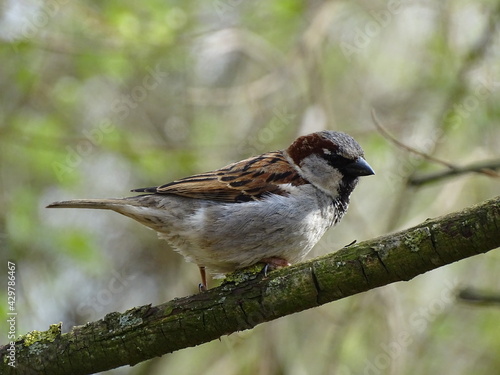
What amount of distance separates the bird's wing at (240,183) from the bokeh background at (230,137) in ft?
3.27

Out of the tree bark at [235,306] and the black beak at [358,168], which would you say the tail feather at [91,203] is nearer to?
the tree bark at [235,306]

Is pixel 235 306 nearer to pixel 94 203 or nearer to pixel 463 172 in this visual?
pixel 94 203

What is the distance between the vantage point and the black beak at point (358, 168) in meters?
3.98

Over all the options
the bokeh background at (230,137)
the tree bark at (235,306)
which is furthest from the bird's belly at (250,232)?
the bokeh background at (230,137)

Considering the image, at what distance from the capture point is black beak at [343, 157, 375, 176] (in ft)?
13.1

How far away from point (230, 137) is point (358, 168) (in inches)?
117

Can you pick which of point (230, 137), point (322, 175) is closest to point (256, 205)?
point (322, 175)

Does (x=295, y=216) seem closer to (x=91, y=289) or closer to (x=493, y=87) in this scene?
(x=493, y=87)

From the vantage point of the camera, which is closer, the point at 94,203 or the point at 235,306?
the point at 235,306

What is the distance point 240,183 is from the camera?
4.03 meters

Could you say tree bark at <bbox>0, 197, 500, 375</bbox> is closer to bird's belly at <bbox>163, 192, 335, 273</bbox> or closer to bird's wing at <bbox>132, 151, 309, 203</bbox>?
bird's belly at <bbox>163, 192, 335, 273</bbox>

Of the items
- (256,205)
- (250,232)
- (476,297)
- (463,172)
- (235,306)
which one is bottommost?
(476,297)

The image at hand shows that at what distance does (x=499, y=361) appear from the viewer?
19.9 ft

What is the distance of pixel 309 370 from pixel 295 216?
2571 millimetres
